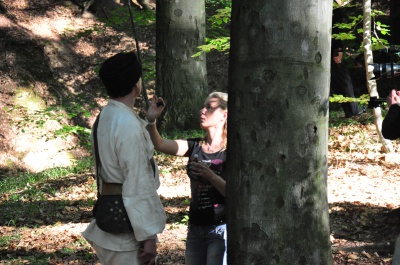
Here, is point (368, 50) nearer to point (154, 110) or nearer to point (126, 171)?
point (154, 110)

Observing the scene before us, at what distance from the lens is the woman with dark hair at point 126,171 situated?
327 cm

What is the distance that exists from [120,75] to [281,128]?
3.24ft

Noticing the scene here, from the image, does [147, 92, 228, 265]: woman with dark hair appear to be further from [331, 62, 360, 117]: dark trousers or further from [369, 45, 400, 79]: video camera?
[331, 62, 360, 117]: dark trousers

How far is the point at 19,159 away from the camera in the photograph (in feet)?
50.3

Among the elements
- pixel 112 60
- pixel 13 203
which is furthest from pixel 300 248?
pixel 13 203

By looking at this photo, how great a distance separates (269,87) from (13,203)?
717 cm

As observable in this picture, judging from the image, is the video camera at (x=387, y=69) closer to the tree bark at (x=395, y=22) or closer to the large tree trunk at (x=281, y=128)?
the large tree trunk at (x=281, y=128)

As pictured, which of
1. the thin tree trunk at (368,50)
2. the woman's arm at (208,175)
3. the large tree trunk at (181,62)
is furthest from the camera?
the large tree trunk at (181,62)

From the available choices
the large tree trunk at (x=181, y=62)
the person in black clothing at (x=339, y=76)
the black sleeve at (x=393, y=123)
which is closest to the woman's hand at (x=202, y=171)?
the black sleeve at (x=393, y=123)

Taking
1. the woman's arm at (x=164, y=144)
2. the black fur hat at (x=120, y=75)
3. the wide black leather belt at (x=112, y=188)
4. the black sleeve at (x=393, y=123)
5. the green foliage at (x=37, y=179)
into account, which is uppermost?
the black fur hat at (x=120, y=75)

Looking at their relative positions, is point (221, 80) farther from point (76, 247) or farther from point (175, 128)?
point (76, 247)

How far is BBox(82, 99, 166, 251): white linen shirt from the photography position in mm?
3268

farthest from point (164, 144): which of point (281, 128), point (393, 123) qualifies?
point (393, 123)

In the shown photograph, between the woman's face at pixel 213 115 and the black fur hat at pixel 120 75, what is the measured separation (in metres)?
0.90
